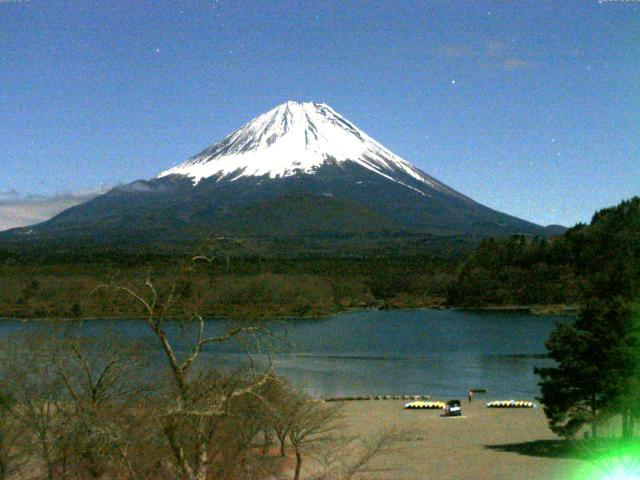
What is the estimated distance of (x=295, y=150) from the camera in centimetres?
18525

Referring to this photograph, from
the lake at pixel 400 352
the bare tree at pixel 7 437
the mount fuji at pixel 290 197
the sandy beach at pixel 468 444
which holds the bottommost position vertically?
the lake at pixel 400 352

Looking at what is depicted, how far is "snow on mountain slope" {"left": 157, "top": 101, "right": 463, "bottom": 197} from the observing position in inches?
7116

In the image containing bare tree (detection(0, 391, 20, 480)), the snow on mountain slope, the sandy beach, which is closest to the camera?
bare tree (detection(0, 391, 20, 480))

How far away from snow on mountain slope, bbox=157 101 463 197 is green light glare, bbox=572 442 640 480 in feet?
523

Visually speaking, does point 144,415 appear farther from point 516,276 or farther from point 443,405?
point 516,276

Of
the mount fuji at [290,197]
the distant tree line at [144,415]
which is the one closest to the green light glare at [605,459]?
the distant tree line at [144,415]

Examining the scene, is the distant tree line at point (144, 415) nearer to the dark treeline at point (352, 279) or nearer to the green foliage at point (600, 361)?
the green foliage at point (600, 361)

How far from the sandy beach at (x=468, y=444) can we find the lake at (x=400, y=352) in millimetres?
2428

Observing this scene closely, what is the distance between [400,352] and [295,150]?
14079 cm

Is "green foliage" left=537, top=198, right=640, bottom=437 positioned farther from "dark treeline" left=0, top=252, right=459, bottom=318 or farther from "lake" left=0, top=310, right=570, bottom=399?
"dark treeline" left=0, top=252, right=459, bottom=318

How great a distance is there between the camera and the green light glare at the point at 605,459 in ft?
41.0

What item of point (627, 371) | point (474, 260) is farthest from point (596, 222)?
point (627, 371)

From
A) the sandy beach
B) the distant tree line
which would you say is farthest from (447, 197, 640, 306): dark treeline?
the distant tree line

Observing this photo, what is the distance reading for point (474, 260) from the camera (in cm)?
8756
